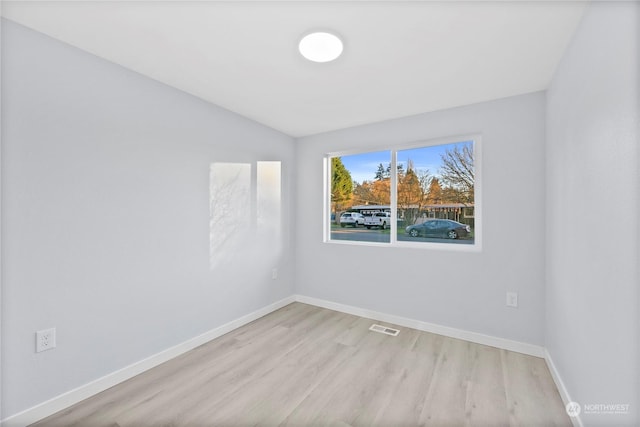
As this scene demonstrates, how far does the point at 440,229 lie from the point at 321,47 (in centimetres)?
214

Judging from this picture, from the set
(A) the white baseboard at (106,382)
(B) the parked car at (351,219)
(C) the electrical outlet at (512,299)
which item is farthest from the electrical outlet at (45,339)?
(C) the electrical outlet at (512,299)

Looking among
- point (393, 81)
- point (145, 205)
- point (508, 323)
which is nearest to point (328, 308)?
point (508, 323)

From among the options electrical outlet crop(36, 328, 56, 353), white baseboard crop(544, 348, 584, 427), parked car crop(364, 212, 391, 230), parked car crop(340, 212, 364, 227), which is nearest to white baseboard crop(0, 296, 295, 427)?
electrical outlet crop(36, 328, 56, 353)

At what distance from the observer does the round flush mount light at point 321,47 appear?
167 centimetres

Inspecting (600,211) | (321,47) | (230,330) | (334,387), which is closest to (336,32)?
(321,47)

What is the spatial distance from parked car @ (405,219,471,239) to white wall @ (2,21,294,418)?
220cm

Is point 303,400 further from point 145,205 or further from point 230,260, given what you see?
point 145,205

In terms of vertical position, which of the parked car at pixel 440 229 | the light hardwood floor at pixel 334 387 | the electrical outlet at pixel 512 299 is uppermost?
the parked car at pixel 440 229

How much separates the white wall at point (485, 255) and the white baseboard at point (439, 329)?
0.16 ft

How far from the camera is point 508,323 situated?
2457 mm

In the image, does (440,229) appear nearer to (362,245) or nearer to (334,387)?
(362,245)

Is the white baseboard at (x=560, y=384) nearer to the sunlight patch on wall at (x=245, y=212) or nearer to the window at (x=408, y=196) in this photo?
the window at (x=408, y=196)

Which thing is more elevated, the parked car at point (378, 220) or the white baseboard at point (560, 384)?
the parked car at point (378, 220)

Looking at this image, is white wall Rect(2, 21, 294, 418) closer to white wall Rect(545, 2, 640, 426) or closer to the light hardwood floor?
the light hardwood floor
